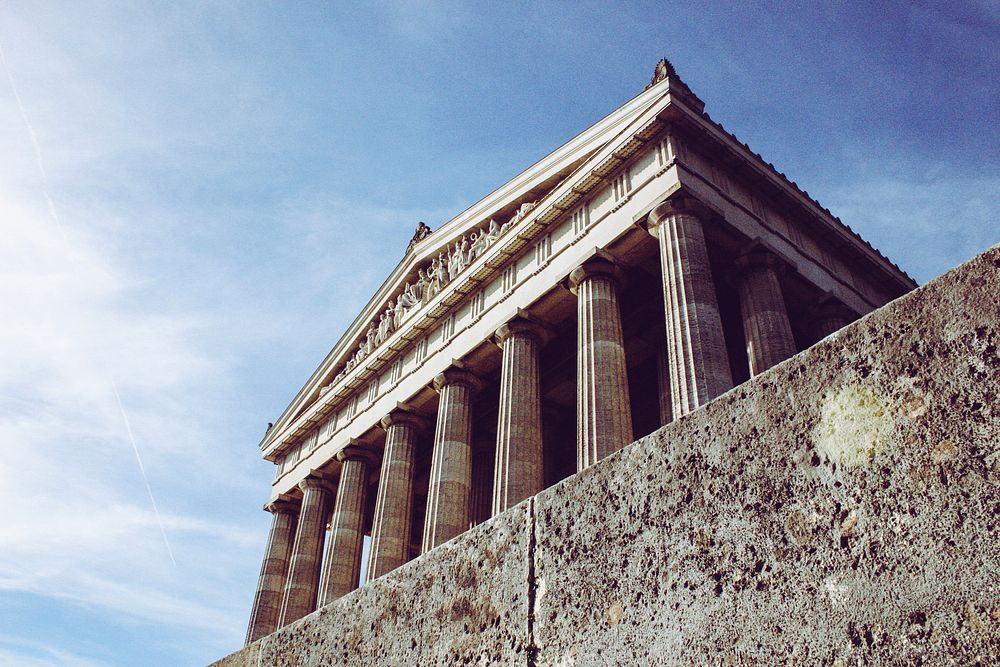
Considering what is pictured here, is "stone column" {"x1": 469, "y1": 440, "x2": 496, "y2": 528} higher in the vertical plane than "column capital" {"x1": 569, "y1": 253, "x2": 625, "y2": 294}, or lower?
lower

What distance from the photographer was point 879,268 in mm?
22688

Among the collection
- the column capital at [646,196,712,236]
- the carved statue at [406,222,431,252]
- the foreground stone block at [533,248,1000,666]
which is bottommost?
the foreground stone block at [533,248,1000,666]

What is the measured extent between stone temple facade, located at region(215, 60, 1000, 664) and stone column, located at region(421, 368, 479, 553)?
0.06 m

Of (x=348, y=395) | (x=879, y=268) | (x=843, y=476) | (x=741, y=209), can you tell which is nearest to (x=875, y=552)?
(x=843, y=476)

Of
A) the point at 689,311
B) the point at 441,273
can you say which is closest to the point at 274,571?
the point at 441,273

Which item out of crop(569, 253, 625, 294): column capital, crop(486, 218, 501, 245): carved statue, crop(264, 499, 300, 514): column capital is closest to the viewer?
crop(569, 253, 625, 294): column capital

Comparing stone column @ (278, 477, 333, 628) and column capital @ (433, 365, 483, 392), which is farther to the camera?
stone column @ (278, 477, 333, 628)

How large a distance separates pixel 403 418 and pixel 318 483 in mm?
7222

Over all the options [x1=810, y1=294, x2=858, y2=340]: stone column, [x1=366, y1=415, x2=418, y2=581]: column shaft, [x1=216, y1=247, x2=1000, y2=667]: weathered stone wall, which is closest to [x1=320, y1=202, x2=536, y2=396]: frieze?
[x1=366, y1=415, x2=418, y2=581]: column shaft

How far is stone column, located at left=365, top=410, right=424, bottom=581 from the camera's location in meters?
23.3

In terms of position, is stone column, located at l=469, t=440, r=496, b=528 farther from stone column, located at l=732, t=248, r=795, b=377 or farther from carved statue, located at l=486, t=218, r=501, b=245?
stone column, located at l=732, t=248, r=795, b=377

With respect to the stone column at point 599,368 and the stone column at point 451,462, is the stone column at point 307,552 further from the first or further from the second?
the stone column at point 599,368

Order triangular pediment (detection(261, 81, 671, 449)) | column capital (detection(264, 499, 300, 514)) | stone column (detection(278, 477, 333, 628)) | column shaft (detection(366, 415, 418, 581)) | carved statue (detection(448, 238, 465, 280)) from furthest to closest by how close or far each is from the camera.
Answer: column capital (detection(264, 499, 300, 514)) < stone column (detection(278, 477, 333, 628)) < carved statue (detection(448, 238, 465, 280)) < column shaft (detection(366, 415, 418, 581)) < triangular pediment (detection(261, 81, 671, 449))

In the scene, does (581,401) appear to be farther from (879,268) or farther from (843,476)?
(843,476)
